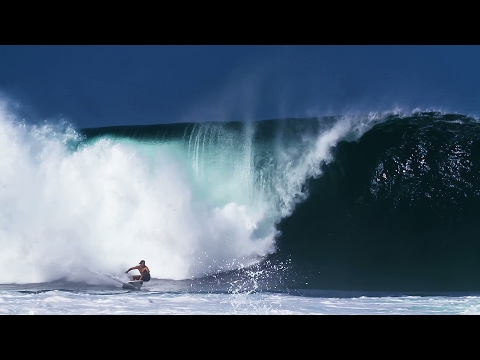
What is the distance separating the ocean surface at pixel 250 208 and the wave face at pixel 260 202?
0.06ft

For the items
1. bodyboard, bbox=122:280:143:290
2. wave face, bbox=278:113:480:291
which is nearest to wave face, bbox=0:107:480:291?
wave face, bbox=278:113:480:291

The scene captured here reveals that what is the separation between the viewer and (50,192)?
307 inches

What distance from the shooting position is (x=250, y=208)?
7.37 m

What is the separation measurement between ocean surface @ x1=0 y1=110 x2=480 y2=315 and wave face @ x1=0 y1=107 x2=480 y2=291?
0.7 inches

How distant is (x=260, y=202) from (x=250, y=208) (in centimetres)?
18

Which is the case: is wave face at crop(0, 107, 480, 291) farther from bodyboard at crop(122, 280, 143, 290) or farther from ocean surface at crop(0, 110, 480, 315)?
bodyboard at crop(122, 280, 143, 290)

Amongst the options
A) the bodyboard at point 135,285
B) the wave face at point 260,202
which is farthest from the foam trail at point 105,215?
the bodyboard at point 135,285

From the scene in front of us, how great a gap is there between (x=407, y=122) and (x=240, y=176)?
2834 millimetres

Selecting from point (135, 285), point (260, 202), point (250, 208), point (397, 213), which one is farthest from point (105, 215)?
point (397, 213)

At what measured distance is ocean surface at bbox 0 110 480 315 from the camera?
675cm

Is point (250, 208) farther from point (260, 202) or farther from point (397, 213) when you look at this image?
point (397, 213)
